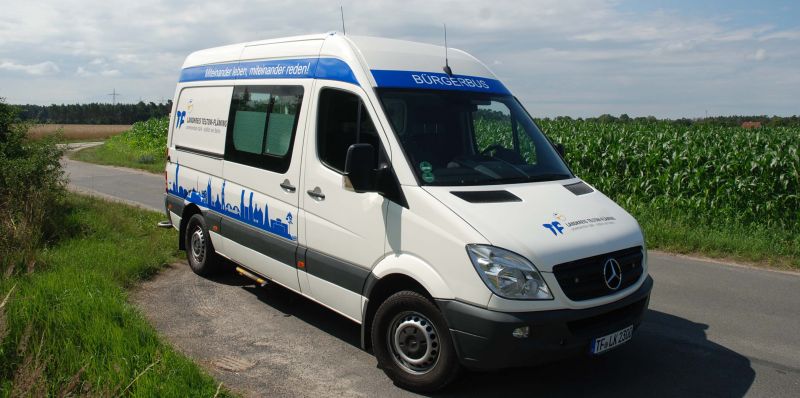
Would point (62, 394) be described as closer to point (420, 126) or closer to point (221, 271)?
point (420, 126)

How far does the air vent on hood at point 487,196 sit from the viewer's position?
4523mm

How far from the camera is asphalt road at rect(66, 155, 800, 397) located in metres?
4.79

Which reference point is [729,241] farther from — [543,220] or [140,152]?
[140,152]

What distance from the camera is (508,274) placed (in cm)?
411

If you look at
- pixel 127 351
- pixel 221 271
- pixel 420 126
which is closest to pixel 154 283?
pixel 221 271

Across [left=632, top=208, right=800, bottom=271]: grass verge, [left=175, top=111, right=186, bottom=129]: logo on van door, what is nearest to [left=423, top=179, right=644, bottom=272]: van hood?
[left=175, top=111, right=186, bottom=129]: logo on van door

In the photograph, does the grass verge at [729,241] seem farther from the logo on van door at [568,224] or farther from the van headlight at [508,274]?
the van headlight at [508,274]

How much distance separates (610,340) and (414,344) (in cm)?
133

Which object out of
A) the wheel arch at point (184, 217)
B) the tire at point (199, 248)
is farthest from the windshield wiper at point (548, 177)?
the wheel arch at point (184, 217)

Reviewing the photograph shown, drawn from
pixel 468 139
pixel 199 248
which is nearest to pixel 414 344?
pixel 468 139

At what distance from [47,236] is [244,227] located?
3.87 meters

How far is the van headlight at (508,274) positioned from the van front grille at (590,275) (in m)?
0.17

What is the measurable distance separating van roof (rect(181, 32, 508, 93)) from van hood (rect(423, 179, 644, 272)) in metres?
1.08

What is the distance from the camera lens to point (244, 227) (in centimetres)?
652
